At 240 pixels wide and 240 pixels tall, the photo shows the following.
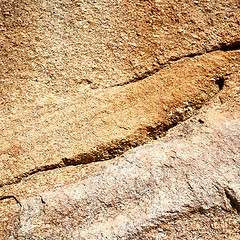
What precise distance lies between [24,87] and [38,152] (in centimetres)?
57

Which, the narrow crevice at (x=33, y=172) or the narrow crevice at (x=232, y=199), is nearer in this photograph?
the narrow crevice at (x=232, y=199)

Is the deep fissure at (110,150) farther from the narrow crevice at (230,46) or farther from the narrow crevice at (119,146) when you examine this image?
the narrow crevice at (230,46)

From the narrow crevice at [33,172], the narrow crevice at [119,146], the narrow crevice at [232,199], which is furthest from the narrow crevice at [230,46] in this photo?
the narrow crevice at [33,172]

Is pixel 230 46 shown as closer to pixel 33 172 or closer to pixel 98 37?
pixel 98 37

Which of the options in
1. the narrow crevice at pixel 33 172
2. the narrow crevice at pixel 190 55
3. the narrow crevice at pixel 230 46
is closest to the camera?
the narrow crevice at pixel 33 172

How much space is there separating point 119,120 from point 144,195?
23.1 inches

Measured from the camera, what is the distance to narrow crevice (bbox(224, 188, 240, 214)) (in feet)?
5.30

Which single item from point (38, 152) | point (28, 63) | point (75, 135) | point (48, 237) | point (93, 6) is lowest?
point (48, 237)

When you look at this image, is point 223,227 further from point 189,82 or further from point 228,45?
point 228,45

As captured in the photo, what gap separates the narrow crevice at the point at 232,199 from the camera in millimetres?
1615

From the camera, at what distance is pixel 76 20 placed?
2533mm

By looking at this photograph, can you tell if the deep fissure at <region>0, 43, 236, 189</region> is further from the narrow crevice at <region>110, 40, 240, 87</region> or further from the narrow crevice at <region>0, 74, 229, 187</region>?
the narrow crevice at <region>110, 40, 240, 87</region>

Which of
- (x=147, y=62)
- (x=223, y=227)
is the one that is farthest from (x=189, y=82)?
(x=223, y=227)

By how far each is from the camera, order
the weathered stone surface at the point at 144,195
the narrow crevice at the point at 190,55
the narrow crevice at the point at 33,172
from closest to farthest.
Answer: the weathered stone surface at the point at 144,195
the narrow crevice at the point at 33,172
the narrow crevice at the point at 190,55
